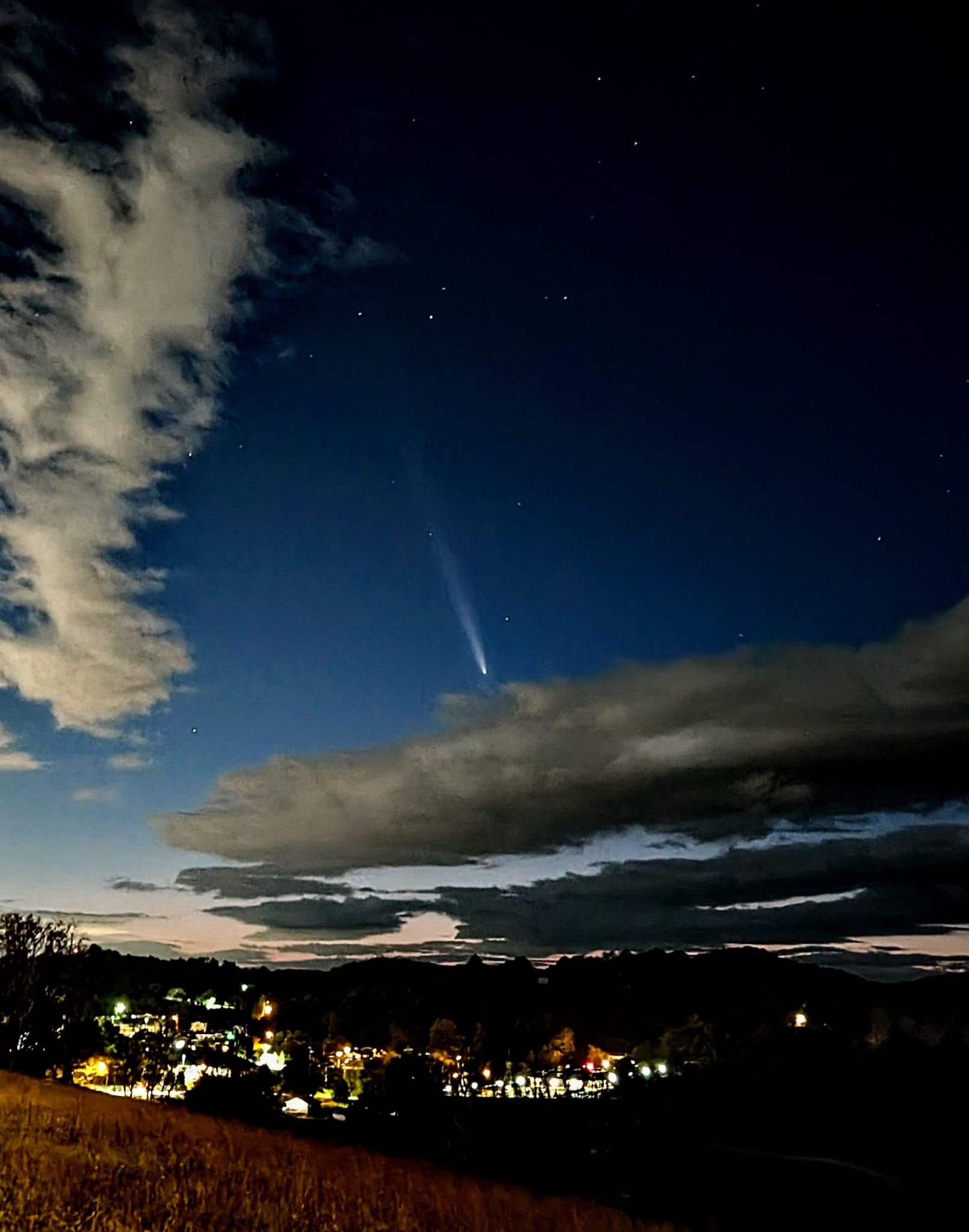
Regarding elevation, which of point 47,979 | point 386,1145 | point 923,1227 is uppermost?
point 47,979

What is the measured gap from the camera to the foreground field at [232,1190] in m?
10.1

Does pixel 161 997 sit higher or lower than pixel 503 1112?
higher

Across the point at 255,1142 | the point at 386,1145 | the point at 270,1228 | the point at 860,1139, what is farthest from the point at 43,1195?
the point at 860,1139

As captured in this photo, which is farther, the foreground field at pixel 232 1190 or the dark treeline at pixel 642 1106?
the dark treeline at pixel 642 1106

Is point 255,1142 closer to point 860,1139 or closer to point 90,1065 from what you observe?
point 90,1065

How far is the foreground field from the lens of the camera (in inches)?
397

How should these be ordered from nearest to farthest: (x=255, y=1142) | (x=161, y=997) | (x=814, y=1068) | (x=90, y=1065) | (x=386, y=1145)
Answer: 1. (x=255, y=1142)
2. (x=386, y=1145)
3. (x=90, y=1065)
4. (x=814, y=1068)
5. (x=161, y=997)

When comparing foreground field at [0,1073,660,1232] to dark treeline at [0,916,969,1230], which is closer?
foreground field at [0,1073,660,1232]

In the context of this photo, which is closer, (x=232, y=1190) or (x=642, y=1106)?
(x=232, y=1190)

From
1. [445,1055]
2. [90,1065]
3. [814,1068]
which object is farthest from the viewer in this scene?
[445,1055]

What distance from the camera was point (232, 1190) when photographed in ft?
37.1

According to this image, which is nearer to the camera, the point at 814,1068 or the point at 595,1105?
the point at 814,1068

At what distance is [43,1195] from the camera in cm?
1068

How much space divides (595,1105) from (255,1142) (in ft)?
431
